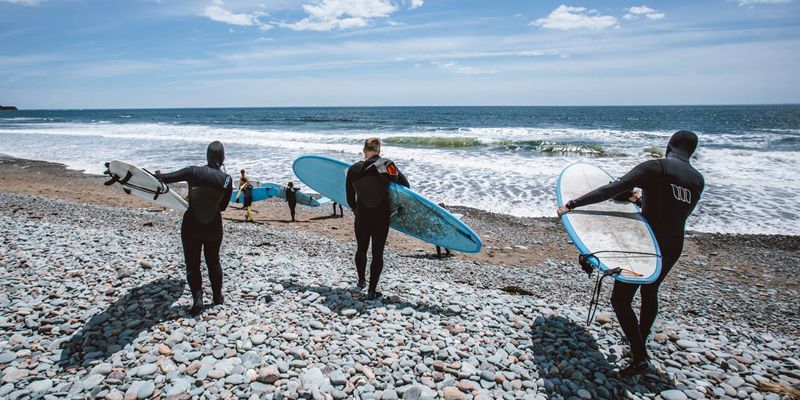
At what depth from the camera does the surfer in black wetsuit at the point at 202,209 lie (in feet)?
13.8

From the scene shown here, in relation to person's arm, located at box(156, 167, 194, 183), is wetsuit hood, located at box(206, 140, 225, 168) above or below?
above

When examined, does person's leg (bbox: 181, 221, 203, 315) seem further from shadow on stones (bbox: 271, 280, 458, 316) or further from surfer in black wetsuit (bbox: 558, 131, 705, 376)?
surfer in black wetsuit (bbox: 558, 131, 705, 376)

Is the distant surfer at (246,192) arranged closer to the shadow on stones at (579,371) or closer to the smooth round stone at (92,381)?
the smooth round stone at (92,381)

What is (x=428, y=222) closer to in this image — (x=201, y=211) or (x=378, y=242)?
(x=378, y=242)

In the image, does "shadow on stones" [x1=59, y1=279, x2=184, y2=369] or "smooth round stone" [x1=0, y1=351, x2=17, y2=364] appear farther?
"shadow on stones" [x1=59, y1=279, x2=184, y2=369]

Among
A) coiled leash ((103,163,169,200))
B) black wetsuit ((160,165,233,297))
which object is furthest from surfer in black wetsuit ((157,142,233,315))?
coiled leash ((103,163,169,200))

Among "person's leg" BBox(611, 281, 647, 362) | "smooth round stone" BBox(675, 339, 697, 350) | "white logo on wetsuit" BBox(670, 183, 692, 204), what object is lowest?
"smooth round stone" BBox(675, 339, 697, 350)

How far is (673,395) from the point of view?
138 inches

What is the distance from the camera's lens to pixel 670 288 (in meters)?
7.20

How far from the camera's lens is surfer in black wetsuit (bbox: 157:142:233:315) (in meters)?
4.21

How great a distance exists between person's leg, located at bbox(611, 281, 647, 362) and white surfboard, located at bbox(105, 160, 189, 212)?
425 cm

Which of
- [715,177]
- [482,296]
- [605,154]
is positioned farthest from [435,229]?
[605,154]

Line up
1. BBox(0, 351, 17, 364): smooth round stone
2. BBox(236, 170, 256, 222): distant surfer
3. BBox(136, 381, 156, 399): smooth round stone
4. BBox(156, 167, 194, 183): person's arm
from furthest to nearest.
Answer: BBox(236, 170, 256, 222): distant surfer < BBox(156, 167, 194, 183): person's arm < BBox(0, 351, 17, 364): smooth round stone < BBox(136, 381, 156, 399): smooth round stone

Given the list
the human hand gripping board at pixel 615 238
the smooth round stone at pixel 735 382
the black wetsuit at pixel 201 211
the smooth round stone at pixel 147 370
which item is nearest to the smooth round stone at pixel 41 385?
the smooth round stone at pixel 147 370
